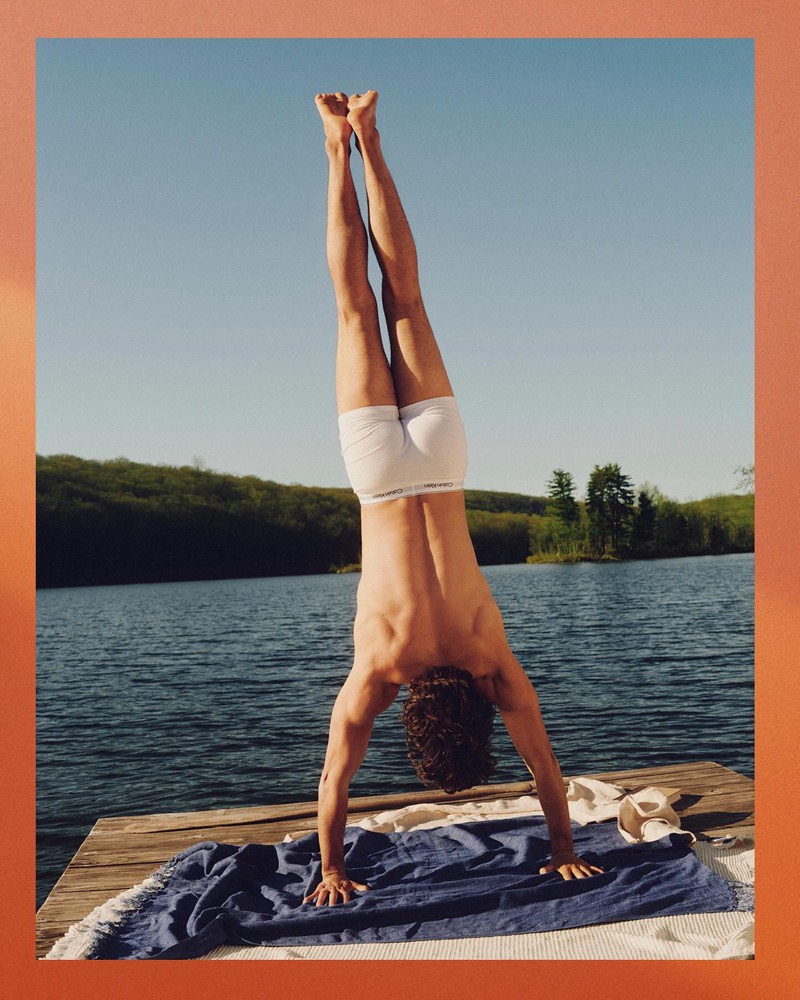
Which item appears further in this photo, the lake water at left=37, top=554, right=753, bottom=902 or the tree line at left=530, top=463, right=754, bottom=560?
the tree line at left=530, top=463, right=754, bottom=560

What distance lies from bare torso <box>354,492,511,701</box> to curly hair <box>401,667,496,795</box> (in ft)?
0.27

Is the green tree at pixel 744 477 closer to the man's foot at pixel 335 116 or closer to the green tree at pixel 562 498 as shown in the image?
the green tree at pixel 562 498

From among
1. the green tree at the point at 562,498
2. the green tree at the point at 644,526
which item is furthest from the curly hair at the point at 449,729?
the green tree at the point at 644,526

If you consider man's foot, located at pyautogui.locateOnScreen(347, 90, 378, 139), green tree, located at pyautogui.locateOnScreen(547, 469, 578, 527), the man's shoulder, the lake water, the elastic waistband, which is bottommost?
the lake water

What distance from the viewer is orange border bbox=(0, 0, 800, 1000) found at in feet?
10.3

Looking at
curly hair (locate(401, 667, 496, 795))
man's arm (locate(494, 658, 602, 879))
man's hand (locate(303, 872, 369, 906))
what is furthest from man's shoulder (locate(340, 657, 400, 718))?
Answer: man's hand (locate(303, 872, 369, 906))

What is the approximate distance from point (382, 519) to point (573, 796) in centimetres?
189

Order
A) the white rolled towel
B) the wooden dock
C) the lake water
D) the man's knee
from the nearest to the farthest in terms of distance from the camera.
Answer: the man's knee, the wooden dock, the white rolled towel, the lake water

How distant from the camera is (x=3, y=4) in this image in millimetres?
3213

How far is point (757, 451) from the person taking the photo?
10.3ft

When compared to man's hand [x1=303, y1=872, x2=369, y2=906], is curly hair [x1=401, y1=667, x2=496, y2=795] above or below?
above

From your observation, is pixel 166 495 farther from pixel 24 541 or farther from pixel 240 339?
pixel 24 541

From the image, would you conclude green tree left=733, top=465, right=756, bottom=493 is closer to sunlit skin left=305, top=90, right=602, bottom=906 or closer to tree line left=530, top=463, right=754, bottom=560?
tree line left=530, top=463, right=754, bottom=560

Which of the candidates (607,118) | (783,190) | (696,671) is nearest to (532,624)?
(696,671)
